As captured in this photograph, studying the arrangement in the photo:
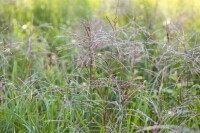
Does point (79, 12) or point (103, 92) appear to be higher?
point (79, 12)

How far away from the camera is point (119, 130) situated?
2.49 m

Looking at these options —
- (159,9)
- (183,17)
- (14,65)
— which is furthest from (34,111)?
(159,9)

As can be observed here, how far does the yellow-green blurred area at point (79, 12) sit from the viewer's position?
4.52 metres

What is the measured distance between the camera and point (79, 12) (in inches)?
221

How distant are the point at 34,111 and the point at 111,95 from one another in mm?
642

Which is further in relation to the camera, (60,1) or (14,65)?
(60,1)

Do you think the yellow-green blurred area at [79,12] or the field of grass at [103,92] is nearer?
the field of grass at [103,92]

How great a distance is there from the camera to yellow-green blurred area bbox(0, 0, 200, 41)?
4.52 metres

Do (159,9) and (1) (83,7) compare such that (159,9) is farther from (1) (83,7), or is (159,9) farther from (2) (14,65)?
(2) (14,65)

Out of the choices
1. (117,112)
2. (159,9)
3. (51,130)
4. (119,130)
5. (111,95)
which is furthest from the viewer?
(159,9)

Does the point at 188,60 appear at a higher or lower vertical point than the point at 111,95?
higher

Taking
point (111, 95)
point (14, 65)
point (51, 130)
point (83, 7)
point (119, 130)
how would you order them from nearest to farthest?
point (119, 130) → point (51, 130) → point (111, 95) → point (14, 65) → point (83, 7)

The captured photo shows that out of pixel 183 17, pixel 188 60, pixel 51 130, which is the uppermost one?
pixel 183 17

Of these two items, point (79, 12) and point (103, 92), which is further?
point (79, 12)
